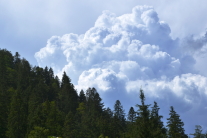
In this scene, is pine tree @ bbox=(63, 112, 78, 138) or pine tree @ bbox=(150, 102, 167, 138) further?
pine tree @ bbox=(63, 112, 78, 138)

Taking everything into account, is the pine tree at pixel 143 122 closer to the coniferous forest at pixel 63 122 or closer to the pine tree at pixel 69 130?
the coniferous forest at pixel 63 122

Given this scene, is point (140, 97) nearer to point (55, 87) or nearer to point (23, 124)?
point (23, 124)

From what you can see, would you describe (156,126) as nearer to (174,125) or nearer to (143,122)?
(174,125)

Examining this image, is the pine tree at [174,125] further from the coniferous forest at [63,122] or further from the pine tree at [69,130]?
the pine tree at [69,130]

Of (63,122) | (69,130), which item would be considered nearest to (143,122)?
(69,130)

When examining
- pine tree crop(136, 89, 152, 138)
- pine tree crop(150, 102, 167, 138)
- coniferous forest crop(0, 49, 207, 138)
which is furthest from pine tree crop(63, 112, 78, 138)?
pine tree crop(136, 89, 152, 138)

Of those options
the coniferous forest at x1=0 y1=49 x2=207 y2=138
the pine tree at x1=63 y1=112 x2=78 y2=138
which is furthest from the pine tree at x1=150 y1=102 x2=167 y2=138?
the pine tree at x1=63 y1=112 x2=78 y2=138

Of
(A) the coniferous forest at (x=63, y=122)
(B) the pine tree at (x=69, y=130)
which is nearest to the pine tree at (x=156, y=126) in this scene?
(A) the coniferous forest at (x=63, y=122)

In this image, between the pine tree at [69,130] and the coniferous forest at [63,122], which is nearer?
the coniferous forest at [63,122]

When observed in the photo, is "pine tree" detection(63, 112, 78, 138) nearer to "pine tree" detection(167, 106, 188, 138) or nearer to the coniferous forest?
the coniferous forest

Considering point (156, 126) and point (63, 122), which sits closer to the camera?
point (156, 126)

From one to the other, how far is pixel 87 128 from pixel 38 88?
44.0 meters

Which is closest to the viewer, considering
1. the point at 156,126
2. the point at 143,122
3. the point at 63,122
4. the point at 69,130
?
the point at 143,122

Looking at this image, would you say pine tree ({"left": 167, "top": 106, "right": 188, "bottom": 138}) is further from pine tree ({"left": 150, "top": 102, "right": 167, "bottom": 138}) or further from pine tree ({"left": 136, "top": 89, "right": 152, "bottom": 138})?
pine tree ({"left": 136, "top": 89, "right": 152, "bottom": 138})
